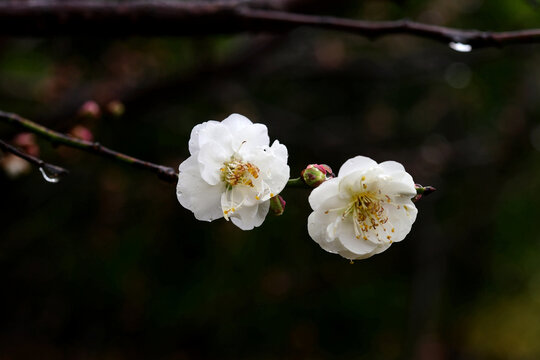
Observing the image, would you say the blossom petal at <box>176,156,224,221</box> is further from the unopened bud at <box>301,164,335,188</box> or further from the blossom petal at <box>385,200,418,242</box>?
the blossom petal at <box>385,200,418,242</box>

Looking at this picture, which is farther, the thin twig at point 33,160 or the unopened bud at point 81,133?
the unopened bud at point 81,133

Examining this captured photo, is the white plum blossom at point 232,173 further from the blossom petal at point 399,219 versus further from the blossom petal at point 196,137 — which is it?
the blossom petal at point 399,219

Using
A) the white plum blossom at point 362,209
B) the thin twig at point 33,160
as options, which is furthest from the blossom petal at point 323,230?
the thin twig at point 33,160

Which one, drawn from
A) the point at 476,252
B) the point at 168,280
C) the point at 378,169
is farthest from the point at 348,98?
the point at 378,169

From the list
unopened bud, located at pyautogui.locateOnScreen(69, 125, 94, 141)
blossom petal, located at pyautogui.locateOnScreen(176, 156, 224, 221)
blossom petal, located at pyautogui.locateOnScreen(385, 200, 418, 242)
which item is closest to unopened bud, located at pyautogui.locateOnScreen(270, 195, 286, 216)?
blossom petal, located at pyautogui.locateOnScreen(176, 156, 224, 221)

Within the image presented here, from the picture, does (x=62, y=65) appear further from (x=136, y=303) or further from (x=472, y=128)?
(x=472, y=128)

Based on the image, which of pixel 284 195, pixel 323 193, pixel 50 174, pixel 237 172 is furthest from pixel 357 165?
pixel 284 195
